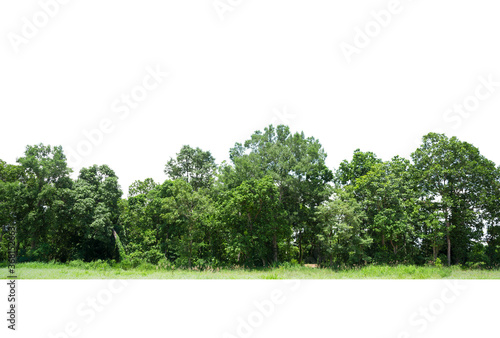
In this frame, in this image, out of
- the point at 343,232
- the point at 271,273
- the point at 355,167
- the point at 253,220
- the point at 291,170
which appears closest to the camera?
the point at 271,273

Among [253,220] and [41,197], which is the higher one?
[41,197]

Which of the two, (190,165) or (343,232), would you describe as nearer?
(343,232)

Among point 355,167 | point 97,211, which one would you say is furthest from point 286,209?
point 97,211

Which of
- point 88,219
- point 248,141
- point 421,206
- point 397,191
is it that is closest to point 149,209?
point 88,219

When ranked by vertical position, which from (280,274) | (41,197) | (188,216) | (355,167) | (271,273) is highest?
(355,167)

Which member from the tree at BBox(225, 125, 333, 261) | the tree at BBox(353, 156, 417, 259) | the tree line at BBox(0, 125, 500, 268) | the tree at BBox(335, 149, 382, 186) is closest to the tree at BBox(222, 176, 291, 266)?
the tree line at BBox(0, 125, 500, 268)

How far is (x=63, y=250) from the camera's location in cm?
3488

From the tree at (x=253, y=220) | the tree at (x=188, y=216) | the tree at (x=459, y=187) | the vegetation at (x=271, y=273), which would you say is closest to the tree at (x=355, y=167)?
the tree at (x=459, y=187)

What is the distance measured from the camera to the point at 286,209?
101 ft

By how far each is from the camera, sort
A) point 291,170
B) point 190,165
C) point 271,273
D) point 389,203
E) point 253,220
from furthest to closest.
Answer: point 190,165 < point 291,170 < point 253,220 < point 389,203 < point 271,273

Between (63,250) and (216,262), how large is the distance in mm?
21721

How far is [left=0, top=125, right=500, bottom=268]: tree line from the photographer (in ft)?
85.6

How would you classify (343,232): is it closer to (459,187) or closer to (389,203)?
(389,203)

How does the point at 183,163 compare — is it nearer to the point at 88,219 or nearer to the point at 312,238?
the point at 88,219
